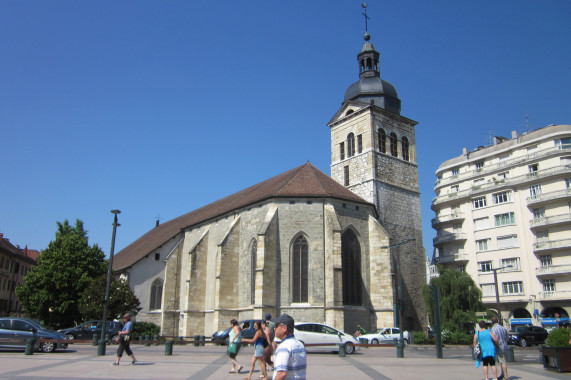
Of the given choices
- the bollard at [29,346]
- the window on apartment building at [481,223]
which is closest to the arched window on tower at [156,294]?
the bollard at [29,346]

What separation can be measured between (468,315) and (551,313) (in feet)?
26.1

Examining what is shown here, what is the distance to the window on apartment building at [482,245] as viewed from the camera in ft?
134

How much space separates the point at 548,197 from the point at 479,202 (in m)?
6.72

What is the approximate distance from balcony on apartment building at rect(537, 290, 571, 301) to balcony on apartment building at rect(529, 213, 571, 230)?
523cm

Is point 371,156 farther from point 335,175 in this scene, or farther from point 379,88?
point 379,88

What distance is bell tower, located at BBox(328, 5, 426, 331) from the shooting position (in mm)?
34219

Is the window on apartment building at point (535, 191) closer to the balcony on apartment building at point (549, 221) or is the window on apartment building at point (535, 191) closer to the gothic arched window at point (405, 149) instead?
the balcony on apartment building at point (549, 221)

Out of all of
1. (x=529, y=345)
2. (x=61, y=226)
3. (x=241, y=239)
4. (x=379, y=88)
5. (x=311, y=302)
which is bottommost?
(x=529, y=345)

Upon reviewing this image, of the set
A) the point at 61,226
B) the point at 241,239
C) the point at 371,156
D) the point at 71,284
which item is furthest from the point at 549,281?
the point at 61,226

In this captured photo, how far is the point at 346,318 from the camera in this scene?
27297 millimetres

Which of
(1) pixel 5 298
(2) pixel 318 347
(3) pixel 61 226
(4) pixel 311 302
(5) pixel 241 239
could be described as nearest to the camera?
(2) pixel 318 347

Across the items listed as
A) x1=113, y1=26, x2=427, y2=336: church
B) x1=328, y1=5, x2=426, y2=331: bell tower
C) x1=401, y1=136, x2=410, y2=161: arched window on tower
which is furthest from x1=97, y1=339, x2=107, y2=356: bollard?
x1=401, y1=136, x2=410, y2=161: arched window on tower

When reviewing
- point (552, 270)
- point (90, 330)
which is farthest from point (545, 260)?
→ point (90, 330)

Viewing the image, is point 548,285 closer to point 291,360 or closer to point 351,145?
point 351,145
